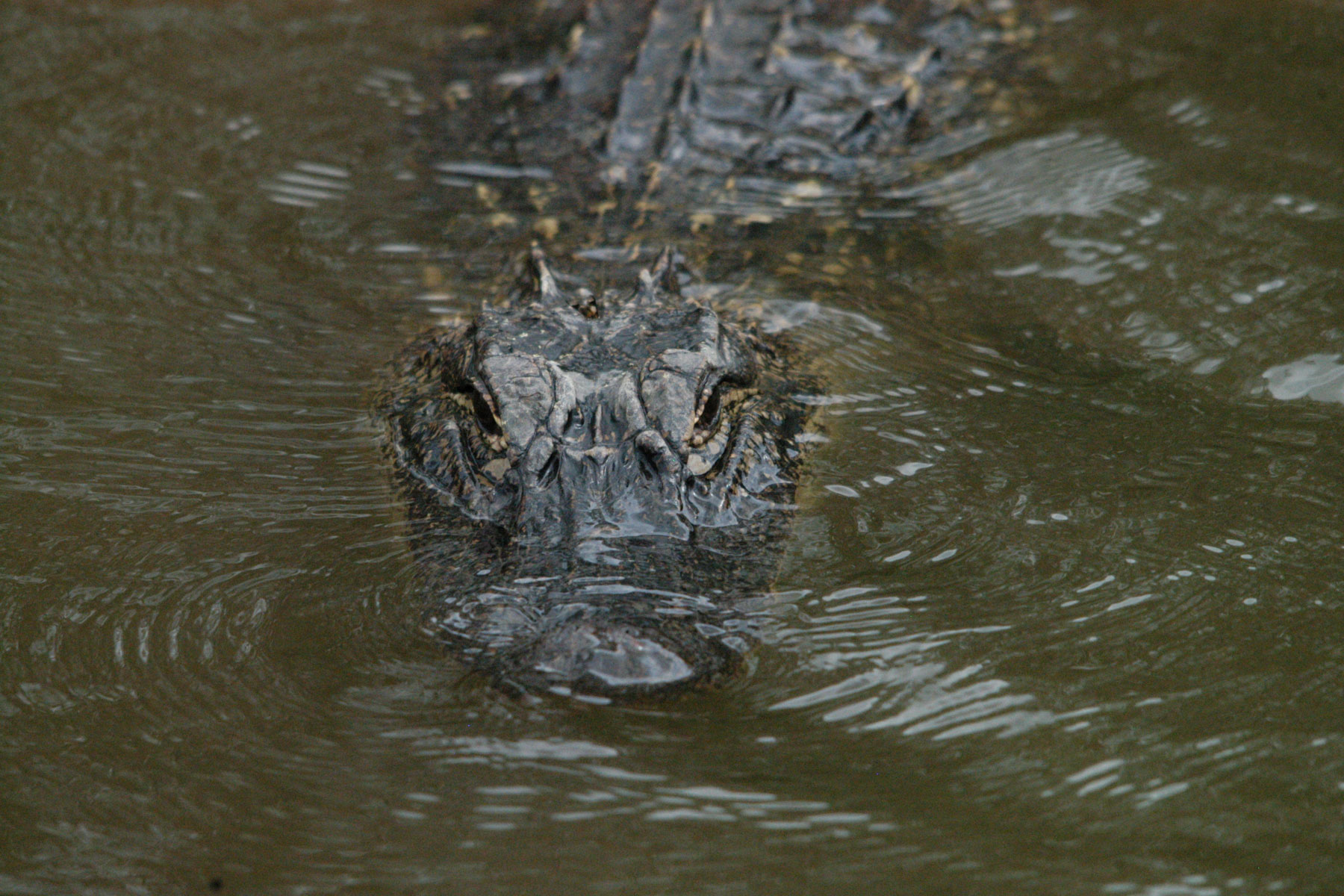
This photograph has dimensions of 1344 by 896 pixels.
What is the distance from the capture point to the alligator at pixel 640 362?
111 inches

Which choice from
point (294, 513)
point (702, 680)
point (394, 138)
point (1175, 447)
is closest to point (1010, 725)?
point (702, 680)

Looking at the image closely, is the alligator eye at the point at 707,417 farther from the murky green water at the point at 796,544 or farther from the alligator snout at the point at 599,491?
the murky green water at the point at 796,544

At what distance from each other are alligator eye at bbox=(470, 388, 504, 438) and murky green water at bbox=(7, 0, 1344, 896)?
1.09 feet

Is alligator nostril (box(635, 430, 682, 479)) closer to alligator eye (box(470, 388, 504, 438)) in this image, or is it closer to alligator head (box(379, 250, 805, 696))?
alligator head (box(379, 250, 805, 696))

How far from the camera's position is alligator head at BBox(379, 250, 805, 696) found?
8.87ft

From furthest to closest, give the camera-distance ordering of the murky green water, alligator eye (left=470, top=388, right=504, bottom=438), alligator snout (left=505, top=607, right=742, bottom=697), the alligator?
alligator eye (left=470, top=388, right=504, bottom=438) < the alligator < alligator snout (left=505, top=607, right=742, bottom=697) < the murky green water

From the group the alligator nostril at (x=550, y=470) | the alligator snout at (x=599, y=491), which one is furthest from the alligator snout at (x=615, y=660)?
the alligator nostril at (x=550, y=470)

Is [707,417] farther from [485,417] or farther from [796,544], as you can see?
[485,417]

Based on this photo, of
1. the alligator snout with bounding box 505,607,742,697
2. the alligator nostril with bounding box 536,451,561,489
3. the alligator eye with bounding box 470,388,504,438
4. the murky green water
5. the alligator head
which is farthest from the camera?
the alligator eye with bounding box 470,388,504,438

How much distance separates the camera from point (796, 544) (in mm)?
3230

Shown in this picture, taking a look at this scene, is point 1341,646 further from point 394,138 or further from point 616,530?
point 394,138

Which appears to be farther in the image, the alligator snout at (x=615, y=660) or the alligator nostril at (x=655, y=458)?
the alligator nostril at (x=655, y=458)

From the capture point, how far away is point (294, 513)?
3373 millimetres

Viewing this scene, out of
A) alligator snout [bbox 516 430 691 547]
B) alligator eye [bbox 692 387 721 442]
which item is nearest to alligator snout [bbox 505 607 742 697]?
alligator snout [bbox 516 430 691 547]
